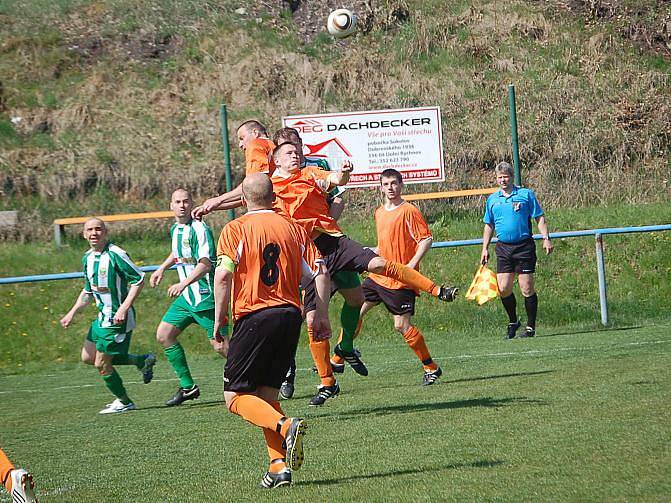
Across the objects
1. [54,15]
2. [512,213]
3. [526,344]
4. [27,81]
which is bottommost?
[526,344]

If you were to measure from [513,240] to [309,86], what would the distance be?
8941 millimetres

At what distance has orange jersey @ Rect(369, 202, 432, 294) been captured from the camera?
→ 9.59 metres

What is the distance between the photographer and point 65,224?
17.9 meters

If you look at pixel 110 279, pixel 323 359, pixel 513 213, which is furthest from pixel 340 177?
pixel 513 213

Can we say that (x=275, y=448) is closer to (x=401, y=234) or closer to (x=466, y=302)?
(x=401, y=234)

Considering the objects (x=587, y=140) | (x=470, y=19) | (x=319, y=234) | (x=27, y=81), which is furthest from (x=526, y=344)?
(x=27, y=81)

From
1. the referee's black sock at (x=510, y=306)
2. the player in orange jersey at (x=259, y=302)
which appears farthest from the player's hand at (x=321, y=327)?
the referee's black sock at (x=510, y=306)

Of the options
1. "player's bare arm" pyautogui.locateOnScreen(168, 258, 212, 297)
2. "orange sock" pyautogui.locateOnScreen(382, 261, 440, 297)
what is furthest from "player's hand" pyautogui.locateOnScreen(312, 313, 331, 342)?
"player's bare arm" pyautogui.locateOnScreen(168, 258, 212, 297)

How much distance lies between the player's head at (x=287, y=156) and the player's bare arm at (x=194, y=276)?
1565 mm

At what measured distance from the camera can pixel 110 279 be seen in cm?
959

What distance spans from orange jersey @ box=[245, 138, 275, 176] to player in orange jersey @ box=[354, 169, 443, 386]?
1676 millimetres

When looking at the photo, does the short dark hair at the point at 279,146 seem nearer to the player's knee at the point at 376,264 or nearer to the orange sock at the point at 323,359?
the player's knee at the point at 376,264

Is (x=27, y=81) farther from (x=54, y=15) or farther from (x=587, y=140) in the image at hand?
(x=587, y=140)

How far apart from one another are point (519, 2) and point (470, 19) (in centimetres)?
148
